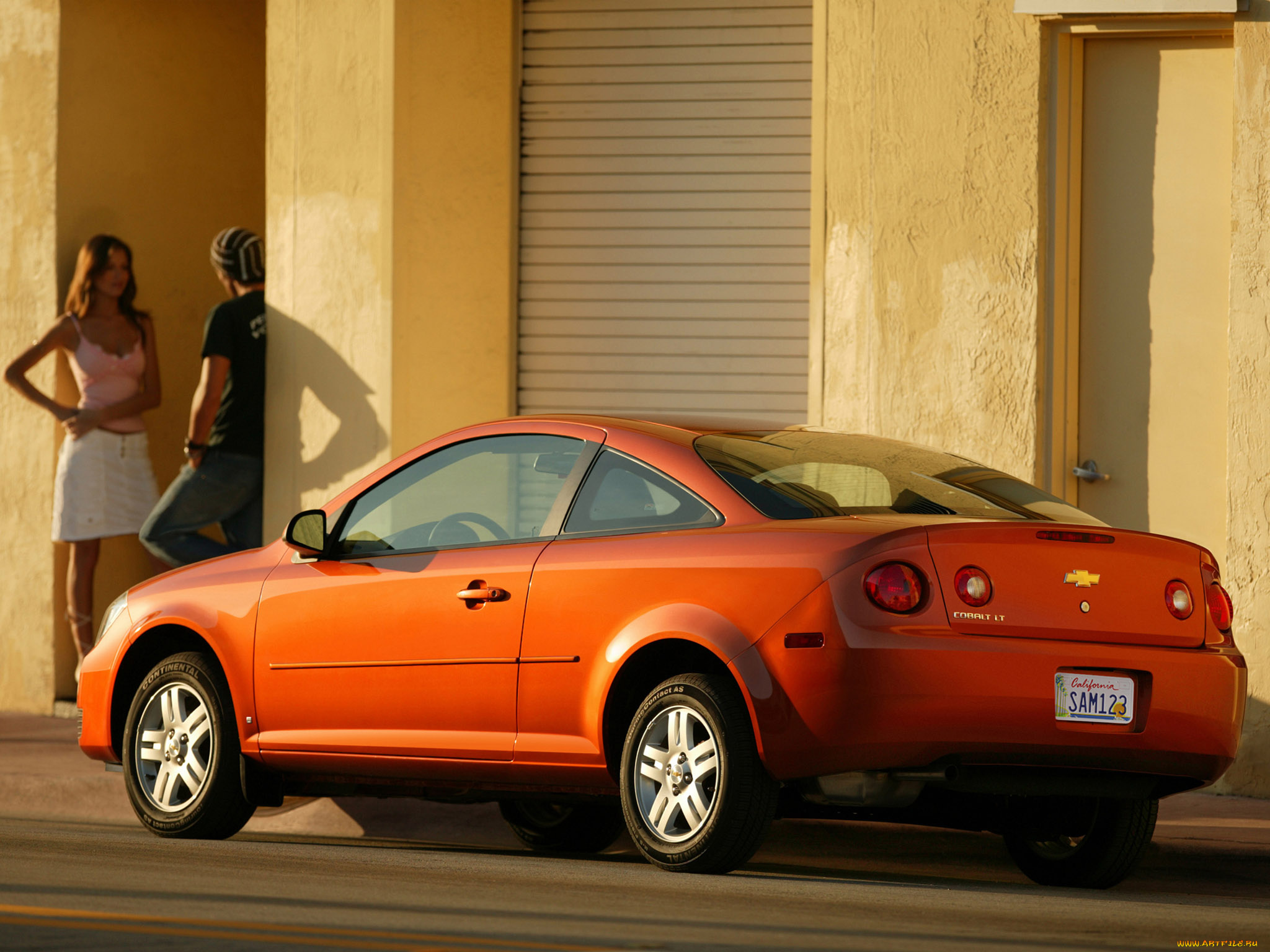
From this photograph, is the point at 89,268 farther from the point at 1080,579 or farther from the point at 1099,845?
the point at 1080,579

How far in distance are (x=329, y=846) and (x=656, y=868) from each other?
1.62 m

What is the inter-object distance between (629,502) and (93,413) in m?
6.16

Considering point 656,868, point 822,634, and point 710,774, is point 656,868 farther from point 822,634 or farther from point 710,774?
point 822,634

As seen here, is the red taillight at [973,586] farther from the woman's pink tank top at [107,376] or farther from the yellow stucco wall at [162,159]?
the yellow stucco wall at [162,159]

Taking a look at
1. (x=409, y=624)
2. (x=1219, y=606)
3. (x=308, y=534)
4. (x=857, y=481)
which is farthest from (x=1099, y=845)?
(x=308, y=534)

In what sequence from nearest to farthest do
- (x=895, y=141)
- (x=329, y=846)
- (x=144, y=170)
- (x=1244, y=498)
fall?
(x=329, y=846), (x=1244, y=498), (x=895, y=141), (x=144, y=170)

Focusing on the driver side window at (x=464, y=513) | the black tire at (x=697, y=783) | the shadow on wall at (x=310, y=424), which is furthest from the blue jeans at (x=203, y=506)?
the black tire at (x=697, y=783)

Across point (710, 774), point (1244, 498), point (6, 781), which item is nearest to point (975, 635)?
point (710, 774)

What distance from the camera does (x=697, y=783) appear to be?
19.6 ft

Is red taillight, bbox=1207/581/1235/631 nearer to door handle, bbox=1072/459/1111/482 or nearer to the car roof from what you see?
the car roof

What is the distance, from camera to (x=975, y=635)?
5.70m

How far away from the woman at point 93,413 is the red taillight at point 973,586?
23.7ft

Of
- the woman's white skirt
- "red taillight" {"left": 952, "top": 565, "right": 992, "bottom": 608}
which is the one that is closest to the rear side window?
"red taillight" {"left": 952, "top": 565, "right": 992, "bottom": 608}

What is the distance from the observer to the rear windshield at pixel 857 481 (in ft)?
20.4
